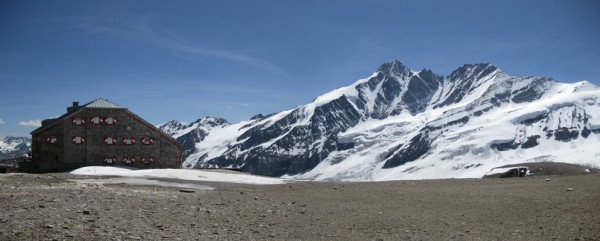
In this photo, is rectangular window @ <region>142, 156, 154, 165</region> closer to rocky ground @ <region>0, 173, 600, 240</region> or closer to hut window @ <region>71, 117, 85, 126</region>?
hut window @ <region>71, 117, 85, 126</region>

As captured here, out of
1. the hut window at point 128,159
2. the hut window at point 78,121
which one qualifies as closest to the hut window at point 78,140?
the hut window at point 78,121

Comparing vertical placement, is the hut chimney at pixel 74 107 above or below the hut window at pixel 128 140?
above

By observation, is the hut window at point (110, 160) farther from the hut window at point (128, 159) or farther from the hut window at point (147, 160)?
the hut window at point (147, 160)

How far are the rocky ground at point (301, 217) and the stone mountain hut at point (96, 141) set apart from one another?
50309mm

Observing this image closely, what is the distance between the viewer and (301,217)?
2116 cm

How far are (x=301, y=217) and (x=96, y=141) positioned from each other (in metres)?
57.9

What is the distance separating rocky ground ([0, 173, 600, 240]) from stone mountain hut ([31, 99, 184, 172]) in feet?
165

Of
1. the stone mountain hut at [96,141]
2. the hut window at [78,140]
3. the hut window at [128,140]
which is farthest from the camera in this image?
the hut window at [128,140]

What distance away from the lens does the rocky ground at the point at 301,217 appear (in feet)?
49.6

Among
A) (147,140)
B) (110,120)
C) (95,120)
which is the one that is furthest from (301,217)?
(95,120)

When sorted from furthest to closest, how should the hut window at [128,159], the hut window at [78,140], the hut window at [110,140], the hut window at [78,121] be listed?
1. the hut window at [128,159]
2. the hut window at [110,140]
3. the hut window at [78,121]
4. the hut window at [78,140]

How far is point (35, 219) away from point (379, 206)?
51.0ft

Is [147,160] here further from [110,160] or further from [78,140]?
[78,140]

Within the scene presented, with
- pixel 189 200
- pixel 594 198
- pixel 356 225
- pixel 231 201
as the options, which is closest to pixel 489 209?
pixel 594 198
